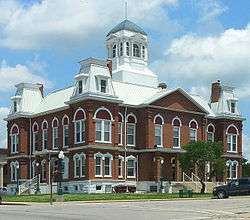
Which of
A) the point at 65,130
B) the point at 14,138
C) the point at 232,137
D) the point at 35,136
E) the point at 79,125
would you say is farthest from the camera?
the point at 232,137

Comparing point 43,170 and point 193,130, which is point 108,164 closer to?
point 43,170

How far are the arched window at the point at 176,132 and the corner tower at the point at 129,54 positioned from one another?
33.3 feet

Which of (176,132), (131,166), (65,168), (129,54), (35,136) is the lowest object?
(65,168)

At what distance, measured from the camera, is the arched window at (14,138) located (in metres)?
81.7

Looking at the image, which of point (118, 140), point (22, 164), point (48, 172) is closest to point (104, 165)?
point (118, 140)

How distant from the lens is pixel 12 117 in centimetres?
8175

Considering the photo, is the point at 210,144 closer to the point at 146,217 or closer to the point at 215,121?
the point at 215,121

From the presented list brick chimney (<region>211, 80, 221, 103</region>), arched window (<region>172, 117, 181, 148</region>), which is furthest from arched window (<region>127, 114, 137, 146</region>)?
brick chimney (<region>211, 80, 221, 103</region>)

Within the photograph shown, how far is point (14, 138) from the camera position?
82562 millimetres

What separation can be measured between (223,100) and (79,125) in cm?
2393

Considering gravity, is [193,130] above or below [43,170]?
above

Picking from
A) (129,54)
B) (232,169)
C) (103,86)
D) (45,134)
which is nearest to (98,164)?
(103,86)

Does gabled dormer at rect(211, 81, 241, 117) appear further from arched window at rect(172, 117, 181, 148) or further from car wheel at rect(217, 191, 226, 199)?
car wheel at rect(217, 191, 226, 199)

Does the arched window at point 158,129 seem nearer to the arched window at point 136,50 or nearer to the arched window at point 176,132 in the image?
the arched window at point 176,132
